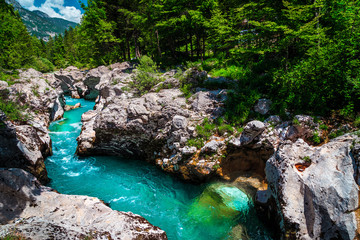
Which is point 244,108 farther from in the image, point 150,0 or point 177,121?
point 150,0

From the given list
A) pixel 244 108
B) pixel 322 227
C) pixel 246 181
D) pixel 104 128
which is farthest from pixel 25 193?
pixel 244 108

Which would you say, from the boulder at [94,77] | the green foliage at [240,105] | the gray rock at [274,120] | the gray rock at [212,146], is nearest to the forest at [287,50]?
the green foliage at [240,105]

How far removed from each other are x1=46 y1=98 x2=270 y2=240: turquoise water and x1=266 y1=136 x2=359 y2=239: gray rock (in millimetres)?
1895

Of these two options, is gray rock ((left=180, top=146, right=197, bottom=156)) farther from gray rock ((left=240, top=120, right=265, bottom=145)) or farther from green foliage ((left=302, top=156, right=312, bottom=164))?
green foliage ((left=302, top=156, right=312, bottom=164))

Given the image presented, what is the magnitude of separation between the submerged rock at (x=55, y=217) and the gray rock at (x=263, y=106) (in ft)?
28.0

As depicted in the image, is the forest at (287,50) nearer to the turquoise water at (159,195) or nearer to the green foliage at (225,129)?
the green foliage at (225,129)

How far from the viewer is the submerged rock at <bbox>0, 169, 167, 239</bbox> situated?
5500 millimetres

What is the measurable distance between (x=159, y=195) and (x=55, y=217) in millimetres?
4857

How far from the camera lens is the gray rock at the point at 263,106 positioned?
10452 millimetres

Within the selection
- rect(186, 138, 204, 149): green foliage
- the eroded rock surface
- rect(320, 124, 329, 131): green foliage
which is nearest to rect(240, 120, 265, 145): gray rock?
rect(186, 138, 204, 149): green foliage

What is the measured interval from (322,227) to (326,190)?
1139 mm

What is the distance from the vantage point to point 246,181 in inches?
364

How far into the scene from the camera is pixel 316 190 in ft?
18.7

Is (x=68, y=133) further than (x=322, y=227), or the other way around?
(x=68, y=133)
